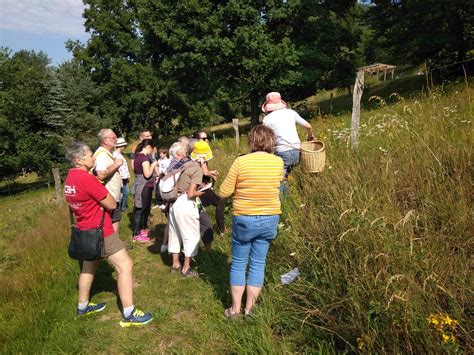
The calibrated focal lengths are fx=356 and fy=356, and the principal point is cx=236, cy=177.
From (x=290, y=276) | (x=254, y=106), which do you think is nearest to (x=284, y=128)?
(x=290, y=276)

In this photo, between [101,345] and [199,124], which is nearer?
[101,345]

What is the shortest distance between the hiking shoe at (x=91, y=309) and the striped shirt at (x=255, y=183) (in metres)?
2.11

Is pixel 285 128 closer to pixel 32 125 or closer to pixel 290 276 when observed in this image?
pixel 290 276

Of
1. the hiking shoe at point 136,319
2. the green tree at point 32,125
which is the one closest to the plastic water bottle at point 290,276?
the hiking shoe at point 136,319

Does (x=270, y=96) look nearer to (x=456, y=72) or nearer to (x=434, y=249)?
(x=434, y=249)

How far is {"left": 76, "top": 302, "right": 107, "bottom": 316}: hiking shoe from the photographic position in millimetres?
3890

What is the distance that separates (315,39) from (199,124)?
1235 centimetres

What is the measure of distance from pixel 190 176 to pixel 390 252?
255 centimetres

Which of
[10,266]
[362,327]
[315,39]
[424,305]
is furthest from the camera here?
[315,39]

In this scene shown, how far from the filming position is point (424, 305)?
90.7 inches

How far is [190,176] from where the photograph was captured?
438 cm

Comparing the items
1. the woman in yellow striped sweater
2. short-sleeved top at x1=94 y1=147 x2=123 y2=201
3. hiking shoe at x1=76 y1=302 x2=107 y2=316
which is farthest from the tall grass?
short-sleeved top at x1=94 y1=147 x2=123 y2=201

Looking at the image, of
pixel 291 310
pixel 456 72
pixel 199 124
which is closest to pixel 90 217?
pixel 291 310

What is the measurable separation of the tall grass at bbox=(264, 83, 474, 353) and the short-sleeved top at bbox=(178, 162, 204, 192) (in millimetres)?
1229
